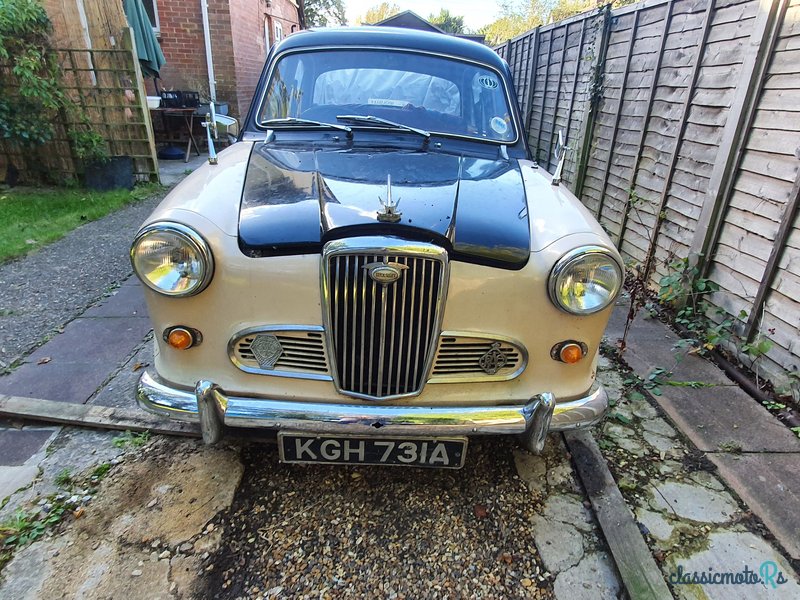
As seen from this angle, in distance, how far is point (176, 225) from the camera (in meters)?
1.72

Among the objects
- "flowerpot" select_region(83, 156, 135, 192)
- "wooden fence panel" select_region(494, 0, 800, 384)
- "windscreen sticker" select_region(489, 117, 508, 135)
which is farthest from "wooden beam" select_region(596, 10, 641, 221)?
"flowerpot" select_region(83, 156, 135, 192)

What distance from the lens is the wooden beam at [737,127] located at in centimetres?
298

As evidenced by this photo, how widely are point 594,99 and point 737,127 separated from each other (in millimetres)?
2390

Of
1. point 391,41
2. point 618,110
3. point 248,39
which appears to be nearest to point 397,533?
point 391,41

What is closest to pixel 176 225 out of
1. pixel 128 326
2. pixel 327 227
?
pixel 327 227

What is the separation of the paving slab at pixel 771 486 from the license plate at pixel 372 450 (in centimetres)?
134

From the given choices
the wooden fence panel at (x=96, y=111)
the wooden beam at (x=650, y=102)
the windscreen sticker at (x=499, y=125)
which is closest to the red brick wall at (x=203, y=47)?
the wooden fence panel at (x=96, y=111)

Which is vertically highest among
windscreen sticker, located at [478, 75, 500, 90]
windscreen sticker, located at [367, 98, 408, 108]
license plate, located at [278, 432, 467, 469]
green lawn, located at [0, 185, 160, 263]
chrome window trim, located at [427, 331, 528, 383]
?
windscreen sticker, located at [478, 75, 500, 90]

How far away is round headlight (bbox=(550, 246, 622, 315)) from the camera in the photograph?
1.76m

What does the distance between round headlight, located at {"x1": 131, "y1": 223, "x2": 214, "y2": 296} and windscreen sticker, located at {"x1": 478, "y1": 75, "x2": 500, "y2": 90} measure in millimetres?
2123

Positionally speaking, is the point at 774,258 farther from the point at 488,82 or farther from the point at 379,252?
the point at 379,252

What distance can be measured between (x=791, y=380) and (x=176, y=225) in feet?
10.7

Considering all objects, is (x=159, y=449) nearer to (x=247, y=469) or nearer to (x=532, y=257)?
(x=247, y=469)

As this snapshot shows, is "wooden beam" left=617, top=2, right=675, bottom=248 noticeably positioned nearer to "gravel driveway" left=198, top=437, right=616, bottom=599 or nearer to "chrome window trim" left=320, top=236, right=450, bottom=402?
"gravel driveway" left=198, top=437, right=616, bottom=599
